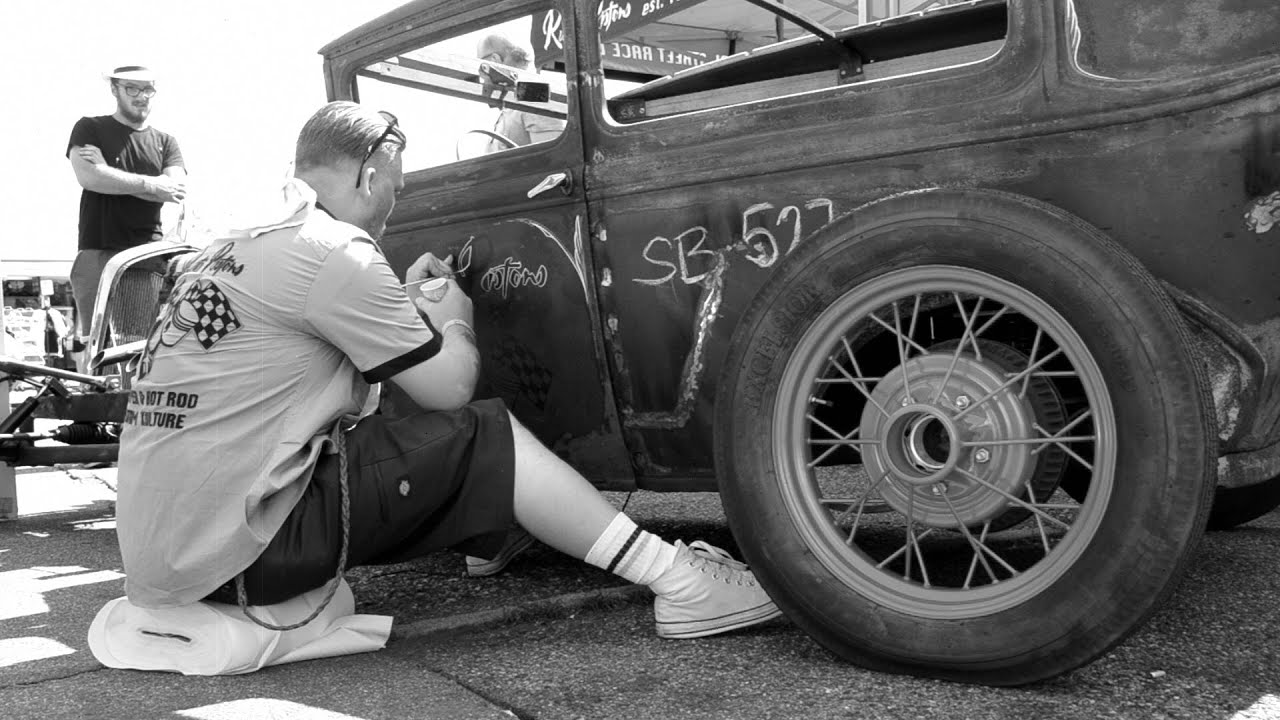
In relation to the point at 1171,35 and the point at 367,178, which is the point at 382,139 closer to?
the point at 367,178

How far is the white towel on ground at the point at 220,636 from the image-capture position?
2.19 metres

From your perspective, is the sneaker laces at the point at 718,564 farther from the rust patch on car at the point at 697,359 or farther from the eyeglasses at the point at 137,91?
the eyeglasses at the point at 137,91

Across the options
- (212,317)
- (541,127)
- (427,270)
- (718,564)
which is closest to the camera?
(212,317)

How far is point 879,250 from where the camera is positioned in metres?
2.00

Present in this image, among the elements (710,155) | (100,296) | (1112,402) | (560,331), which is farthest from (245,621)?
(100,296)

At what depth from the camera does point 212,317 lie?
7.34 ft

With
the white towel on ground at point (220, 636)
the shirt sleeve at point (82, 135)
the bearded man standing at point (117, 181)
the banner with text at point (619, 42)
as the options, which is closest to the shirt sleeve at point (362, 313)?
the white towel on ground at point (220, 636)

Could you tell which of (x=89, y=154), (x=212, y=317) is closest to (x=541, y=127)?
(x=212, y=317)

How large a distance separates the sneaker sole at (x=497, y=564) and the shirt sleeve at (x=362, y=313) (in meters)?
1.02

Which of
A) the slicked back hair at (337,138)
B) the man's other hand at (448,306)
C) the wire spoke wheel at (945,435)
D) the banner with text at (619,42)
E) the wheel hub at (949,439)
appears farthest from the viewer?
the banner with text at (619,42)

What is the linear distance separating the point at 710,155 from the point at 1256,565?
172 centimetres

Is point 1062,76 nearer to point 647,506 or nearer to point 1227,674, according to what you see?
point 1227,674

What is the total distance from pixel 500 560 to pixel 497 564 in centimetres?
2

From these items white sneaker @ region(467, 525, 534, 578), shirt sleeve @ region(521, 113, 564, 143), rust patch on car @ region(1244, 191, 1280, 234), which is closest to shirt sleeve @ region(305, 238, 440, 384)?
shirt sleeve @ region(521, 113, 564, 143)
